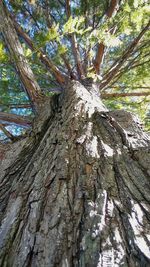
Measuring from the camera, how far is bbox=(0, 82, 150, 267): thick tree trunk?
898 millimetres

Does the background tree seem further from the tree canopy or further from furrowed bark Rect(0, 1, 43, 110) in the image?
the tree canopy

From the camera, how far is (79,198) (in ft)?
3.72

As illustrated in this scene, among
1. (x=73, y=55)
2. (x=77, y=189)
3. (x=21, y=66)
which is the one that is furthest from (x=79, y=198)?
(x=73, y=55)

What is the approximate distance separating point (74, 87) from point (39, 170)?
1549mm

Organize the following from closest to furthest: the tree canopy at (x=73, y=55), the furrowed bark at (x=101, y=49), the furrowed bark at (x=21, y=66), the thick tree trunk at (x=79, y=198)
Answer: the thick tree trunk at (x=79, y=198)
the furrowed bark at (x=21, y=66)
the tree canopy at (x=73, y=55)
the furrowed bark at (x=101, y=49)

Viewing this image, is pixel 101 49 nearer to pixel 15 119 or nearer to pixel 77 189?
pixel 15 119

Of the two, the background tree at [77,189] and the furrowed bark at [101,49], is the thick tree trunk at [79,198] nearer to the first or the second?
the background tree at [77,189]

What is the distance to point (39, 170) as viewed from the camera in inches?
56.3

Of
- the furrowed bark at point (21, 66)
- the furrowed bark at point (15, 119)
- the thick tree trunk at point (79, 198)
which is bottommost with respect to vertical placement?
the furrowed bark at point (15, 119)

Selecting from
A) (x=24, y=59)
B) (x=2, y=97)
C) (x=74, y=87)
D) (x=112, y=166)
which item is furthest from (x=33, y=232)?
(x=2, y=97)

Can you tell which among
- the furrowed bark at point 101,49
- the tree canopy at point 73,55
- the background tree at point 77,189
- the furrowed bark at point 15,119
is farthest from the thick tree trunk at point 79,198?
the furrowed bark at point 101,49

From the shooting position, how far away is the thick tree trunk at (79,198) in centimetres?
90

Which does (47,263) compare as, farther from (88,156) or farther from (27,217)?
(88,156)

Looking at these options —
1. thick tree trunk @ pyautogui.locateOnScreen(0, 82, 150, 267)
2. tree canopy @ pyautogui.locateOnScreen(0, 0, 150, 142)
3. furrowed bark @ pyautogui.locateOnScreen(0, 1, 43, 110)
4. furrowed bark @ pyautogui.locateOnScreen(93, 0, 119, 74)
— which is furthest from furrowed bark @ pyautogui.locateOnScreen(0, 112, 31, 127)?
furrowed bark @ pyautogui.locateOnScreen(93, 0, 119, 74)
